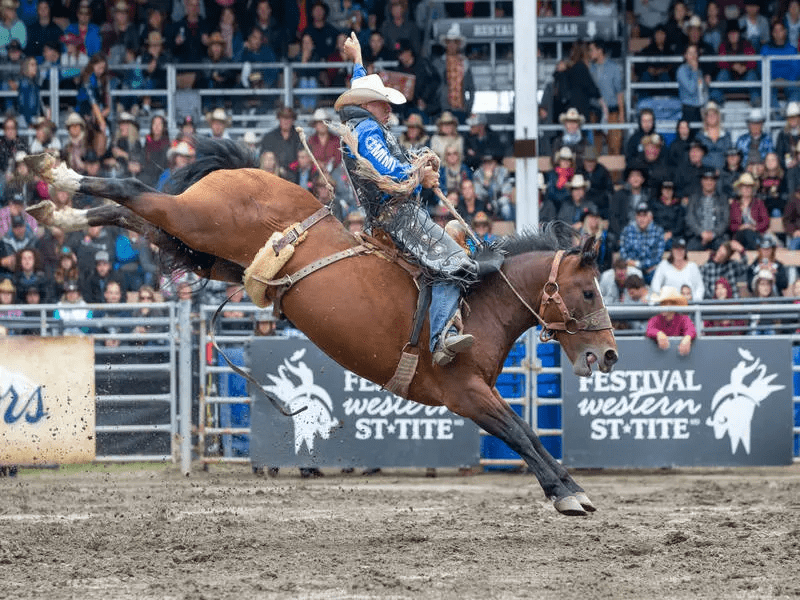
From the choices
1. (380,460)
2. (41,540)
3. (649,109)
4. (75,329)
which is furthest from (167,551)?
(649,109)

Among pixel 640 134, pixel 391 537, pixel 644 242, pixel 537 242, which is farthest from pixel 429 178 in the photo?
pixel 640 134

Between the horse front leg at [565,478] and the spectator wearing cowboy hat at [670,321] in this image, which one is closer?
the horse front leg at [565,478]

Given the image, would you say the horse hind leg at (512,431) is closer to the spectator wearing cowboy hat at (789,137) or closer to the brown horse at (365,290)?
the brown horse at (365,290)

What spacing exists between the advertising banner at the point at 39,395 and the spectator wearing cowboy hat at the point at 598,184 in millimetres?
6035

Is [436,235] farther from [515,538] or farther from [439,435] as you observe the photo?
[439,435]

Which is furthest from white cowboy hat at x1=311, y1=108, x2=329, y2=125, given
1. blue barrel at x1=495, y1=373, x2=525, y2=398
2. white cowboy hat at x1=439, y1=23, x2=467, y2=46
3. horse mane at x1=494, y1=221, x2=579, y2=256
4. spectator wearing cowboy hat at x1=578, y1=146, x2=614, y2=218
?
horse mane at x1=494, y1=221, x2=579, y2=256

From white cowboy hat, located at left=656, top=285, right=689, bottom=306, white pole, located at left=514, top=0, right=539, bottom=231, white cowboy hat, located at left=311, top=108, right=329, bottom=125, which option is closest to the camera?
white cowboy hat, located at left=656, top=285, right=689, bottom=306

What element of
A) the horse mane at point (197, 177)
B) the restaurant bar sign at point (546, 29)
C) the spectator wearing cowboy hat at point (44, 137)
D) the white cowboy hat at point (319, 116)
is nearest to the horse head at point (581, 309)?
the horse mane at point (197, 177)

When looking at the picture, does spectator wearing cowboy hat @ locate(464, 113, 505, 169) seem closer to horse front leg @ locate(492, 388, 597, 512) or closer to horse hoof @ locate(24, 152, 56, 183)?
horse front leg @ locate(492, 388, 597, 512)

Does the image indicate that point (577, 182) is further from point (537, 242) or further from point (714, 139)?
point (537, 242)

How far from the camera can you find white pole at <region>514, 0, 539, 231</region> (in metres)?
11.3

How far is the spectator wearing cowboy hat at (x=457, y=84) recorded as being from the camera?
15469 mm

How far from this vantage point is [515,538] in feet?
24.4

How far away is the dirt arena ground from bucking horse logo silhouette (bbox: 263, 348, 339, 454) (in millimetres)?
386
